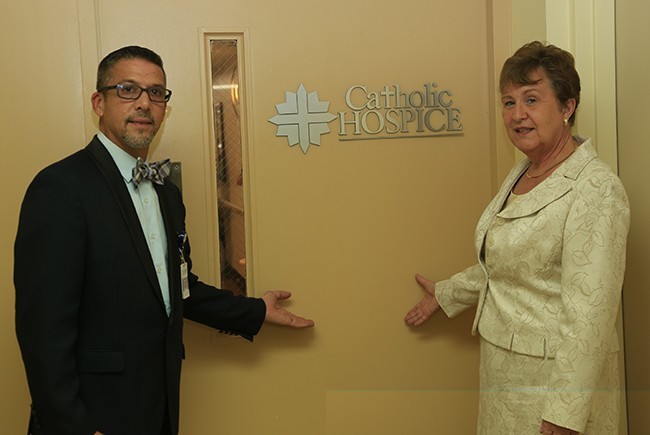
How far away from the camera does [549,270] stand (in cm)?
138

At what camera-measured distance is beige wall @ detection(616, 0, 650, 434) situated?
5.25ft

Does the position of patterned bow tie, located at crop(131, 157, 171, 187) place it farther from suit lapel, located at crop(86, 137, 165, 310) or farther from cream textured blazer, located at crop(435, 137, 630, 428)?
cream textured blazer, located at crop(435, 137, 630, 428)

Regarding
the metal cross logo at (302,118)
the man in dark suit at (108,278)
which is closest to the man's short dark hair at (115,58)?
the man in dark suit at (108,278)

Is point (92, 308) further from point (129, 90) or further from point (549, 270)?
point (549, 270)

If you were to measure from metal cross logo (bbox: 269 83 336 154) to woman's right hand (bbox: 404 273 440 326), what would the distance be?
537mm

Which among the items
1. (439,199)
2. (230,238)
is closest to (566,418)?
(439,199)

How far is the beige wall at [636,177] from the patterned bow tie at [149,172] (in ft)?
4.02

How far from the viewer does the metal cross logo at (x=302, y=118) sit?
1831mm

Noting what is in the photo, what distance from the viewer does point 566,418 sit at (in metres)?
1.29

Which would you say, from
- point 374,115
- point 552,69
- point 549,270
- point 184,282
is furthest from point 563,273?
A: point 184,282

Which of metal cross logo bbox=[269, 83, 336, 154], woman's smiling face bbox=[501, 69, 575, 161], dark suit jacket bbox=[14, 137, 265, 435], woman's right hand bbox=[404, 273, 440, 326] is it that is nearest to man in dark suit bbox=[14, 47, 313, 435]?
dark suit jacket bbox=[14, 137, 265, 435]

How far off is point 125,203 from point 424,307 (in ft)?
3.09

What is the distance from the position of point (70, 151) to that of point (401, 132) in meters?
0.97

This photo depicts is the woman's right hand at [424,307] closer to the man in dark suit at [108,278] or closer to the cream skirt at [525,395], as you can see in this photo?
the cream skirt at [525,395]
